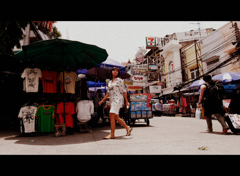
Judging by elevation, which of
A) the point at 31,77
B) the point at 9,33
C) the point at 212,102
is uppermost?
the point at 9,33

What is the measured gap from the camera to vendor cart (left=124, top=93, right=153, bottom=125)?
7.35 metres

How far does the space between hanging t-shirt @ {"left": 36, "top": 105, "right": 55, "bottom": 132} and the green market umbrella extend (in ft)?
4.54

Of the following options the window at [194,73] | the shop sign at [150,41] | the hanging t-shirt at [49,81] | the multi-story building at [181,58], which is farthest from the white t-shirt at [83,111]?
the shop sign at [150,41]

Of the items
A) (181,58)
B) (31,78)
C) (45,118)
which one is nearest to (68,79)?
(31,78)

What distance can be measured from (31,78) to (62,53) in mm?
1297

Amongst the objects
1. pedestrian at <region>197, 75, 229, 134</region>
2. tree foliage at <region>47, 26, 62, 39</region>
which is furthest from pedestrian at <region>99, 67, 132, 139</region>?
tree foliage at <region>47, 26, 62, 39</region>

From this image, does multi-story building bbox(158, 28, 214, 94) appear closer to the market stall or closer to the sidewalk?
the market stall

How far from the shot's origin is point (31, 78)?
5508 mm

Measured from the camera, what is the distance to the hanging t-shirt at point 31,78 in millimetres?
5449

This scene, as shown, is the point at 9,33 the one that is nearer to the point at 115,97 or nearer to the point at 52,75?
the point at 52,75
